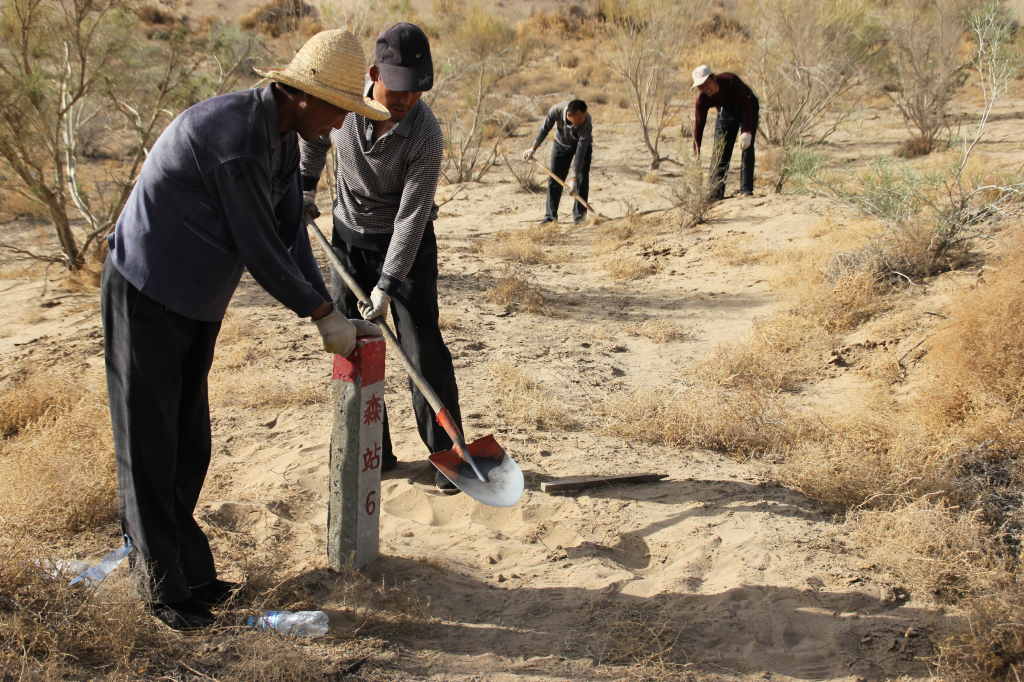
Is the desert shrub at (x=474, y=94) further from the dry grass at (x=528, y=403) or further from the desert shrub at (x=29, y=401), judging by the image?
the desert shrub at (x=29, y=401)

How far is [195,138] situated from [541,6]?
105 ft

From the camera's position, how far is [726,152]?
10273 mm

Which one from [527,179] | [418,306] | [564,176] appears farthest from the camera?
[527,179]

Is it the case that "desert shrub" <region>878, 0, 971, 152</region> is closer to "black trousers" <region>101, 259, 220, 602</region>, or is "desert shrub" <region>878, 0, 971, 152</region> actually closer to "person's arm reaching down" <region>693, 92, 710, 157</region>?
"person's arm reaching down" <region>693, 92, 710, 157</region>

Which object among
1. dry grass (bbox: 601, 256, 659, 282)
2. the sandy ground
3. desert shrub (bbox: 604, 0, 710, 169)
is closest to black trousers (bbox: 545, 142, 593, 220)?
dry grass (bbox: 601, 256, 659, 282)

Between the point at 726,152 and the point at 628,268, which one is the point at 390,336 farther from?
the point at 726,152

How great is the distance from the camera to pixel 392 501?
3.76 meters

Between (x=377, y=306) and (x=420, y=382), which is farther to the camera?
(x=377, y=306)

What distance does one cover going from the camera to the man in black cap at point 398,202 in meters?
3.09

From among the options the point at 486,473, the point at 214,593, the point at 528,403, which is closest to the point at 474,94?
the point at 528,403

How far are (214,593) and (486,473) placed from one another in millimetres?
1042

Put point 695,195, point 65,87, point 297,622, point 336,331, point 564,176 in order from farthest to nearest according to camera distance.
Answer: point 564,176 < point 695,195 < point 65,87 < point 297,622 < point 336,331

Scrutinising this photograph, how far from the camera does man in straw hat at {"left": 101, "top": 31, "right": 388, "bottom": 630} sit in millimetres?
2258

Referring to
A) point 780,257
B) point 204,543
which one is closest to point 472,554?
point 204,543
